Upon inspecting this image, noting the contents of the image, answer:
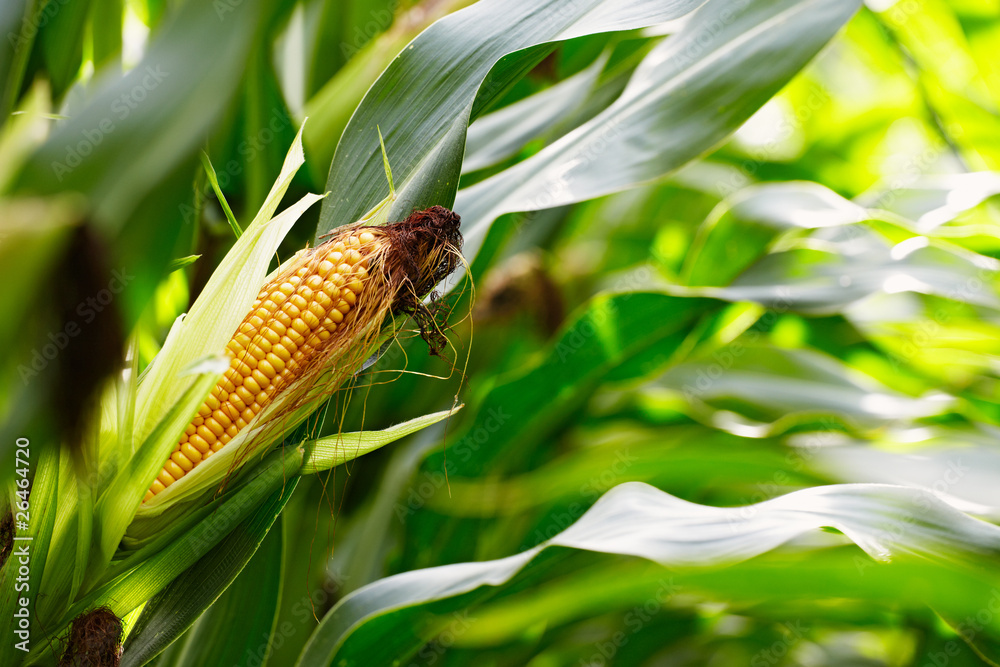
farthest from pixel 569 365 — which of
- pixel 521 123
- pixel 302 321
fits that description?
pixel 302 321

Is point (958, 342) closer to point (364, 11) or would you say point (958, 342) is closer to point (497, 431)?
point (497, 431)

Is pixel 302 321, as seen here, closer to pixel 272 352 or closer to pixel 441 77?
pixel 272 352

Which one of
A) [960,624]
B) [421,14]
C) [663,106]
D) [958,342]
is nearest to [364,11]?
[421,14]

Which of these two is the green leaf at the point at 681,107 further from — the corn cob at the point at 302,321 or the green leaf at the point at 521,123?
the corn cob at the point at 302,321

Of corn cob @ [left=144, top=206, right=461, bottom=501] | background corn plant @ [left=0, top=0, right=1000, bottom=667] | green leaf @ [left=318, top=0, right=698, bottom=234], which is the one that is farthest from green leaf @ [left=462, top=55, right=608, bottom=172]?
corn cob @ [left=144, top=206, right=461, bottom=501]

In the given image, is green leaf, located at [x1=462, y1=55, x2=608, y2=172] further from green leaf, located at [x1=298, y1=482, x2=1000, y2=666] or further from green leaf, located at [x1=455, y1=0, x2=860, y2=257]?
green leaf, located at [x1=298, y1=482, x2=1000, y2=666]

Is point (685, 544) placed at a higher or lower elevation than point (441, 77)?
lower
